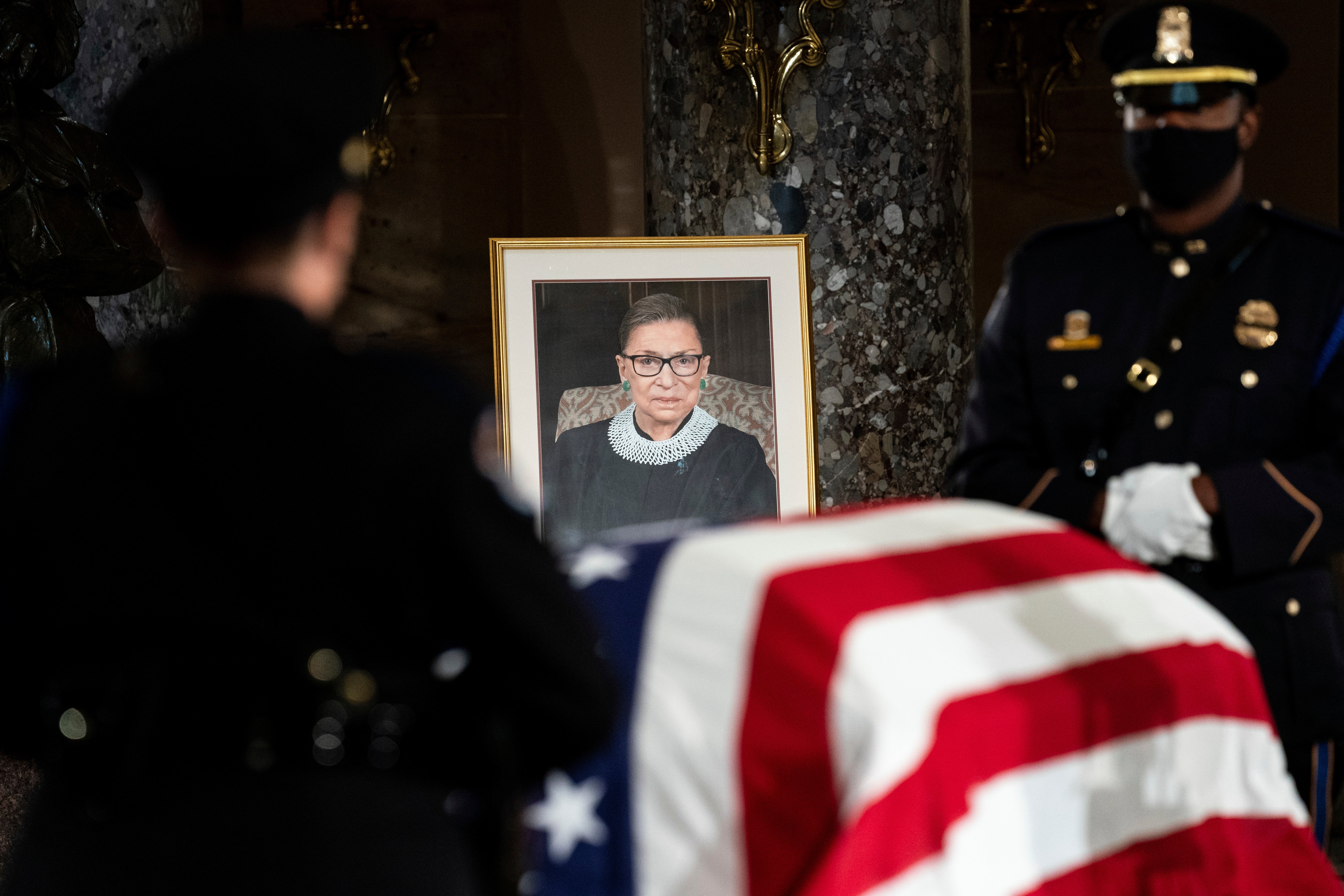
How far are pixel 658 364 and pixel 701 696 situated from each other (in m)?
1.70

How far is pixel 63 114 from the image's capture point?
3121 mm

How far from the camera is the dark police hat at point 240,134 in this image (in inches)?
41.4

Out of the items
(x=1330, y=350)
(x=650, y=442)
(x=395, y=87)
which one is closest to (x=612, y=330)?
(x=650, y=442)

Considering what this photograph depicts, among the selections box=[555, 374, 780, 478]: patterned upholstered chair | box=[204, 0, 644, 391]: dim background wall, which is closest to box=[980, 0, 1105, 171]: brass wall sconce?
box=[204, 0, 644, 391]: dim background wall

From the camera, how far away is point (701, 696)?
5.14 feet

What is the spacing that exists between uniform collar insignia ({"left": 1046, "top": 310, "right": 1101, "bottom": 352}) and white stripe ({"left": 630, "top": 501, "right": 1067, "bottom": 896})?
463 millimetres

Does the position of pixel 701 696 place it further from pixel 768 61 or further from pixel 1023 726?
pixel 768 61

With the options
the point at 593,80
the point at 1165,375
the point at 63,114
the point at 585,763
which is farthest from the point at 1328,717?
the point at 593,80

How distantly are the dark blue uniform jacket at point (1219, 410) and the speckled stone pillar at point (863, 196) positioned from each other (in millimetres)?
1406

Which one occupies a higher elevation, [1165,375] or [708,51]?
[708,51]

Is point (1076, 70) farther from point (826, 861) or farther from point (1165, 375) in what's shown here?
point (826, 861)

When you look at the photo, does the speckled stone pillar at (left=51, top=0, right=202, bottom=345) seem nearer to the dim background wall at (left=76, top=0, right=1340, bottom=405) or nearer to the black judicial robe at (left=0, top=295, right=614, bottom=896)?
the dim background wall at (left=76, top=0, right=1340, bottom=405)

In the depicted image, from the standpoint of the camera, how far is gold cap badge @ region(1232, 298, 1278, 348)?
6.25 ft

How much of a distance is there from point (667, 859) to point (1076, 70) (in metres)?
3.84
